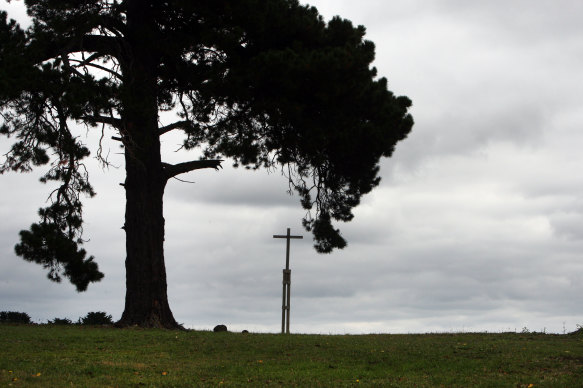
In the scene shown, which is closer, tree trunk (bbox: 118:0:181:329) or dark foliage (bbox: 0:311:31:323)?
tree trunk (bbox: 118:0:181:329)

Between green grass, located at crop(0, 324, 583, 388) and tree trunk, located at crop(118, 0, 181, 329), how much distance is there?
77.7 inches

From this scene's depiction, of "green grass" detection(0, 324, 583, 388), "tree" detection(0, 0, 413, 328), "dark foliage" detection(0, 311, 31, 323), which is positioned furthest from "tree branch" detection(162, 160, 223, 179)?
"dark foliage" detection(0, 311, 31, 323)

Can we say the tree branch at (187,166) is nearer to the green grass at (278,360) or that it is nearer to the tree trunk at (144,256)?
the tree trunk at (144,256)

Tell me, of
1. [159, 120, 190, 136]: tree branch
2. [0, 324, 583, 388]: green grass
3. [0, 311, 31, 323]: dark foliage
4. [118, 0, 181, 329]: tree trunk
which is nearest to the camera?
[0, 324, 583, 388]: green grass

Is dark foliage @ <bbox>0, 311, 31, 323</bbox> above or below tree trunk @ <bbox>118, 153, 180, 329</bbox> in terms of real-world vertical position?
below

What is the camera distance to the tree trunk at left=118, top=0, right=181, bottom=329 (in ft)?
70.9

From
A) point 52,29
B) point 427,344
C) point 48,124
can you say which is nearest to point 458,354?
point 427,344

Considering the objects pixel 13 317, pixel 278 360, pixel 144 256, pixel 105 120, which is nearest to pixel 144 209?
pixel 144 256

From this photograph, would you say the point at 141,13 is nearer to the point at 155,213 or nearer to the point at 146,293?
the point at 155,213

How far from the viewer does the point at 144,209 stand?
21.9m

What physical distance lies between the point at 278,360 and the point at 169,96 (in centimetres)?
1145

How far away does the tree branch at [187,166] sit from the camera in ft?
74.4

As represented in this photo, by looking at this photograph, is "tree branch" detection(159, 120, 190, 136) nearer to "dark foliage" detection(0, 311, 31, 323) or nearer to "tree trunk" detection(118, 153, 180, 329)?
"tree trunk" detection(118, 153, 180, 329)

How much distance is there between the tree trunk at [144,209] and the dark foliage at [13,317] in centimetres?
435
